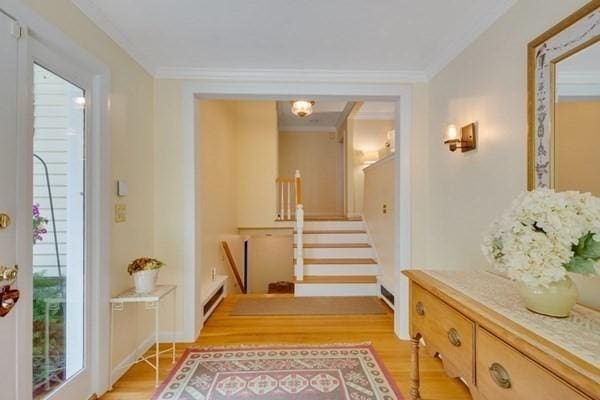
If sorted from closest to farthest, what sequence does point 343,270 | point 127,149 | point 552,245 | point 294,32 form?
1. point 552,245
2. point 294,32
3. point 127,149
4. point 343,270

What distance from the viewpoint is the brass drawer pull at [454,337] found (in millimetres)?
1331

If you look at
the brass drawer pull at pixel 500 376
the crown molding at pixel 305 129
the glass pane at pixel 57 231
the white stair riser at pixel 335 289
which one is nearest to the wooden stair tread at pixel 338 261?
the white stair riser at pixel 335 289

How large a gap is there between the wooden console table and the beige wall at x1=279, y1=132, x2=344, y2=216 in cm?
613

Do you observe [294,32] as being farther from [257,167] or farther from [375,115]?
[375,115]

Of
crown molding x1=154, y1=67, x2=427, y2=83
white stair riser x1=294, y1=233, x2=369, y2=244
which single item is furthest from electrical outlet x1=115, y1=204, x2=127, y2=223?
white stair riser x1=294, y1=233, x2=369, y2=244

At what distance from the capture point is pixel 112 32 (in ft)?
7.02

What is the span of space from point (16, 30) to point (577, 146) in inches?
96.7

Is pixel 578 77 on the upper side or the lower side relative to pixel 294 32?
lower

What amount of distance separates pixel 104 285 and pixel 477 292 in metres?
2.18

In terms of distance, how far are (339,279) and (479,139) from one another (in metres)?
2.77

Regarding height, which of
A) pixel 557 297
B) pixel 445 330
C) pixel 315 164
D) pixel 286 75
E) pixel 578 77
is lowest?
pixel 445 330

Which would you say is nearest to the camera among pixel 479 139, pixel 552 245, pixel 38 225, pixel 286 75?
pixel 552 245

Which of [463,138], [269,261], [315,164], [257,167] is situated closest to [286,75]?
[463,138]

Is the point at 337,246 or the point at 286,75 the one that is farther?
the point at 337,246
